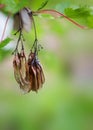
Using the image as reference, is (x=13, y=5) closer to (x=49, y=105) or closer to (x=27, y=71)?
(x=27, y=71)

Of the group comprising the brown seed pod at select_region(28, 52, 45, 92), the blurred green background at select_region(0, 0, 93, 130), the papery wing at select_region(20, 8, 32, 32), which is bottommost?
the blurred green background at select_region(0, 0, 93, 130)

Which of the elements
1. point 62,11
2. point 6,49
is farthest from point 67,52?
point 62,11

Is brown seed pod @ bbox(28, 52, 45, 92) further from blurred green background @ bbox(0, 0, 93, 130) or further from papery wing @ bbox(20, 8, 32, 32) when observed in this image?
blurred green background @ bbox(0, 0, 93, 130)

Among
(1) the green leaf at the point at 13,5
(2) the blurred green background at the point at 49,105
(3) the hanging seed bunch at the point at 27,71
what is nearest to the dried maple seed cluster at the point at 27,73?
(3) the hanging seed bunch at the point at 27,71

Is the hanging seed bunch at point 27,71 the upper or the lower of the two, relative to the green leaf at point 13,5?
lower

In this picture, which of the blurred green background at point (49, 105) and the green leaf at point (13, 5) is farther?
the blurred green background at point (49, 105)

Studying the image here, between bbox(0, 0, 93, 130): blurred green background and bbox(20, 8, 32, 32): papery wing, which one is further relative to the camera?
bbox(0, 0, 93, 130): blurred green background

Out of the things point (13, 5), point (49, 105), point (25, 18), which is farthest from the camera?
point (49, 105)

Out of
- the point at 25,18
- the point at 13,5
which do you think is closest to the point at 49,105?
the point at 25,18

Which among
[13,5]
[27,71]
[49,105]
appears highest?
[13,5]

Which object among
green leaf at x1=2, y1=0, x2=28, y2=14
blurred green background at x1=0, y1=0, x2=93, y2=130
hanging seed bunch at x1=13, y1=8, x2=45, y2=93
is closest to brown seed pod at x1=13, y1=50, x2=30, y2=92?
hanging seed bunch at x1=13, y1=8, x2=45, y2=93

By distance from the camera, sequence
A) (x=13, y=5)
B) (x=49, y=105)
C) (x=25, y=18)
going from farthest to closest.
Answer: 1. (x=49, y=105)
2. (x=25, y=18)
3. (x=13, y=5)

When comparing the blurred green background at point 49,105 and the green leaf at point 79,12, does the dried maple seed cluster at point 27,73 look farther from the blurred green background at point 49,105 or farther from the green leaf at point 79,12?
the blurred green background at point 49,105
